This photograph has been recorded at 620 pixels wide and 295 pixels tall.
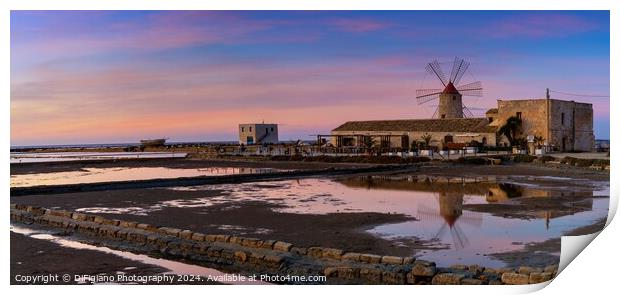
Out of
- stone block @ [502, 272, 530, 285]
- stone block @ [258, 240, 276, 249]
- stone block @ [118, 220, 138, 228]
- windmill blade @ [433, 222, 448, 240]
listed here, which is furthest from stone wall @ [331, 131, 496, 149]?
stone block @ [502, 272, 530, 285]

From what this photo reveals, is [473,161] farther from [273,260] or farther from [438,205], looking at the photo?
[273,260]

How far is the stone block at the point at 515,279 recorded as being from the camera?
19.3ft

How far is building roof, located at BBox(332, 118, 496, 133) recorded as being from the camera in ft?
114

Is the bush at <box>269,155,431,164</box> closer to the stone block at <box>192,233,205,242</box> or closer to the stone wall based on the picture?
the stone wall

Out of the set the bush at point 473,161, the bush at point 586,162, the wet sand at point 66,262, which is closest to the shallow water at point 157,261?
the wet sand at point 66,262

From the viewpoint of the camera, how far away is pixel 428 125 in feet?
121

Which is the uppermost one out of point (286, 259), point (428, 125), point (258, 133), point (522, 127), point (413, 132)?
point (428, 125)

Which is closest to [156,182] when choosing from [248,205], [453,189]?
[248,205]

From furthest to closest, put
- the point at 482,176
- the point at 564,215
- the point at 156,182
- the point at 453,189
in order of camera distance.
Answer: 1. the point at 482,176
2. the point at 156,182
3. the point at 453,189
4. the point at 564,215

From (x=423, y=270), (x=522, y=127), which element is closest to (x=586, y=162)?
(x=522, y=127)

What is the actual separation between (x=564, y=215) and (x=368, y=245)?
423cm

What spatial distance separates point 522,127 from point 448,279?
2878cm
